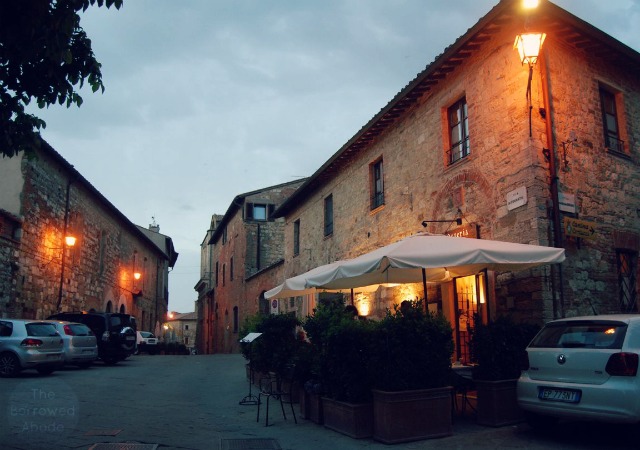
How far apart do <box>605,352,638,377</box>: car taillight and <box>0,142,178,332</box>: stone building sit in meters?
9.14

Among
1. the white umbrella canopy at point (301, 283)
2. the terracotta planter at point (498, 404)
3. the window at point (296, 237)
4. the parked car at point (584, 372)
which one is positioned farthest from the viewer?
the window at point (296, 237)

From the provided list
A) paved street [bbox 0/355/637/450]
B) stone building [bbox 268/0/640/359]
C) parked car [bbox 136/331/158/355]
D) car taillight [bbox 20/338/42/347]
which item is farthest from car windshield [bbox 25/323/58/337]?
parked car [bbox 136/331/158/355]

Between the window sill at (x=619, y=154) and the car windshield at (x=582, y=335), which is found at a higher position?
the window sill at (x=619, y=154)

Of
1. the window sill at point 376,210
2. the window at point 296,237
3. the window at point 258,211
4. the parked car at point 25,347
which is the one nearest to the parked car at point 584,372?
the window sill at point 376,210

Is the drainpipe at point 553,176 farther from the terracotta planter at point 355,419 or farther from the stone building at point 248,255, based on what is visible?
the stone building at point 248,255

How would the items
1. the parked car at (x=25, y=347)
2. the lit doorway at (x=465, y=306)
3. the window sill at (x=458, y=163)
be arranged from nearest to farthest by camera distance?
the lit doorway at (x=465, y=306) → the window sill at (x=458, y=163) → the parked car at (x=25, y=347)

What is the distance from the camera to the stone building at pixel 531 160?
29.0 feet

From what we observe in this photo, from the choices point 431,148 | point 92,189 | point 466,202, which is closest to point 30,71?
point 466,202

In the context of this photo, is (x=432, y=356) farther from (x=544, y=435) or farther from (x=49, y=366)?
(x=49, y=366)

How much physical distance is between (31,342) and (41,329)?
509 millimetres

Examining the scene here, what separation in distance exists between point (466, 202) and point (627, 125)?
3656mm

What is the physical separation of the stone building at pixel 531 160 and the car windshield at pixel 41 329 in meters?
8.17

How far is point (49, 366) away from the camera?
12.4 meters

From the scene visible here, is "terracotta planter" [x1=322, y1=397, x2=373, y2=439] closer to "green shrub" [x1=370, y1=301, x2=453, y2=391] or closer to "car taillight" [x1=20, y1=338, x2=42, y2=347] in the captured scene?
"green shrub" [x1=370, y1=301, x2=453, y2=391]
